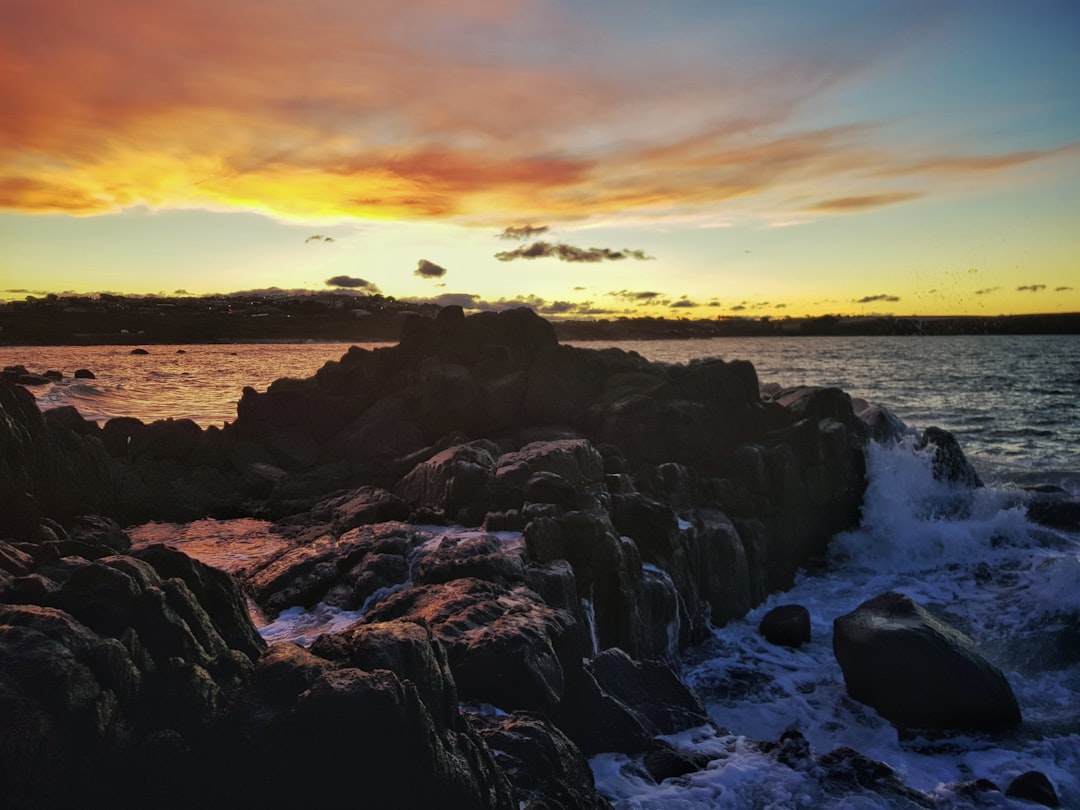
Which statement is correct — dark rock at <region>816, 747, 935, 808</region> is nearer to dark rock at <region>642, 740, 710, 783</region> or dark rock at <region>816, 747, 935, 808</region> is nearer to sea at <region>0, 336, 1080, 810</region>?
sea at <region>0, 336, 1080, 810</region>

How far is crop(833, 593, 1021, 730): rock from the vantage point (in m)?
15.4

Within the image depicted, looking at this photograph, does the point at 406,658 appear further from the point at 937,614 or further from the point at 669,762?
A: the point at 937,614

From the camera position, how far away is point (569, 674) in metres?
12.1

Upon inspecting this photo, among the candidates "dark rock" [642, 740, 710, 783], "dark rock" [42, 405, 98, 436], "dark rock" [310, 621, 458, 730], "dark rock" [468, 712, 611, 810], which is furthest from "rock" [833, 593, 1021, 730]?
"dark rock" [42, 405, 98, 436]

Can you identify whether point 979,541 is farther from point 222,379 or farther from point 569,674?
point 222,379

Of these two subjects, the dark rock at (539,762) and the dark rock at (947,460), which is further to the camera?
the dark rock at (947,460)

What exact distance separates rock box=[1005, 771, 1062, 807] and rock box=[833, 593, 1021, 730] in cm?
275

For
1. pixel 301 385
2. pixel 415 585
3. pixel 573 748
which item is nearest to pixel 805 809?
pixel 573 748

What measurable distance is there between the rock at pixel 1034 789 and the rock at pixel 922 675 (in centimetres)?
275

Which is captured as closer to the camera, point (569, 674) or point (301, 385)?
point (569, 674)

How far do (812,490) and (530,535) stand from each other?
14835mm

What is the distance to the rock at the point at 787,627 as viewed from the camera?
19891 millimetres

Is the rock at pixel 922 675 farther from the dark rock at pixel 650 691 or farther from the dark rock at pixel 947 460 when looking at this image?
the dark rock at pixel 947 460

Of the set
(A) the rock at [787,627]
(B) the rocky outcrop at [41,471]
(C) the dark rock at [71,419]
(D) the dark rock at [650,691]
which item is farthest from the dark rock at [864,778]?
(C) the dark rock at [71,419]
